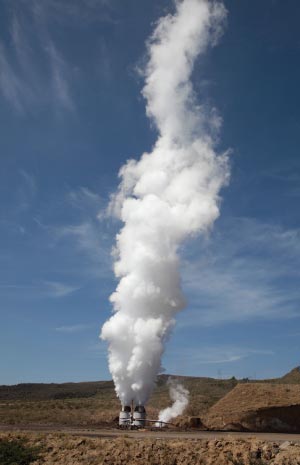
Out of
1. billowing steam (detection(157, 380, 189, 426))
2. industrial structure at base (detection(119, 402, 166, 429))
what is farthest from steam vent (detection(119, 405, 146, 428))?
billowing steam (detection(157, 380, 189, 426))

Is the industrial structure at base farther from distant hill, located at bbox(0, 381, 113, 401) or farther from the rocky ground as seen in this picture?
distant hill, located at bbox(0, 381, 113, 401)

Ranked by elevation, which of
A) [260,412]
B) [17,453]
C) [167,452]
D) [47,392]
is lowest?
[17,453]

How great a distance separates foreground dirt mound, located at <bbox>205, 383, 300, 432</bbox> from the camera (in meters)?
44.0

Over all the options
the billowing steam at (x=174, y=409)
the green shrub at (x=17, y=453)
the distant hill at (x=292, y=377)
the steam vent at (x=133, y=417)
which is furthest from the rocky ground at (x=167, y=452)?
the distant hill at (x=292, y=377)

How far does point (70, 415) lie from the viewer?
55.6 m

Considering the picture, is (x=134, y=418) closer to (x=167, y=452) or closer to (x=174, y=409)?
(x=174, y=409)

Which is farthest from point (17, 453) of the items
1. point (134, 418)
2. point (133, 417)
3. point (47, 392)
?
point (47, 392)

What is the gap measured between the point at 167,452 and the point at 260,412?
25.2 metres

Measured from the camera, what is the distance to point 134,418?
43.4 metres

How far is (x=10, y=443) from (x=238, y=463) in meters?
14.4

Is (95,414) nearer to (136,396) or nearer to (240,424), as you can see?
(136,396)

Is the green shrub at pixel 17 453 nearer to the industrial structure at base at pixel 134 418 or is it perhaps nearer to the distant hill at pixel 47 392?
the industrial structure at base at pixel 134 418

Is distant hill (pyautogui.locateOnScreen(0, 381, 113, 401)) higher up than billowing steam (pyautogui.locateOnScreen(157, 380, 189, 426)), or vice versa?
distant hill (pyautogui.locateOnScreen(0, 381, 113, 401))

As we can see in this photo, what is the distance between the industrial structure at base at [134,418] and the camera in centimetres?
4300
